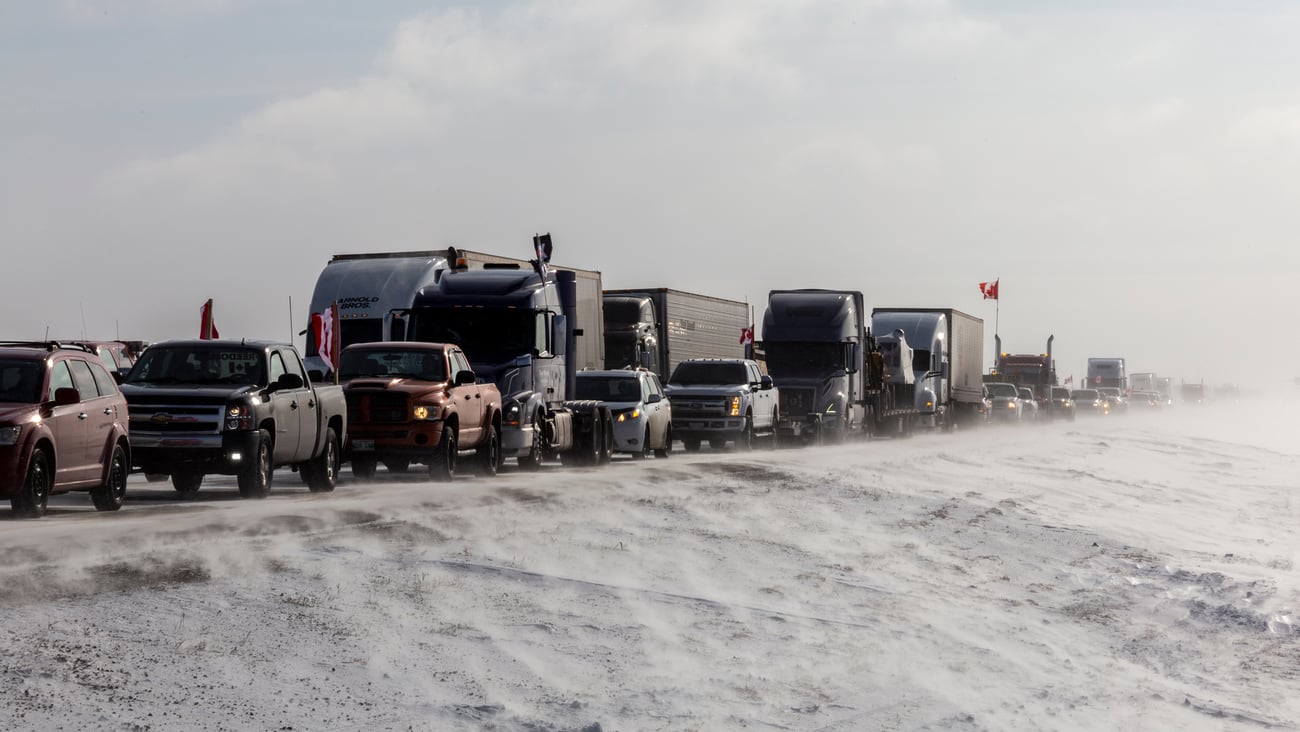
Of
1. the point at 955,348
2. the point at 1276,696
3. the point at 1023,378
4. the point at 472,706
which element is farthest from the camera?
the point at 1023,378

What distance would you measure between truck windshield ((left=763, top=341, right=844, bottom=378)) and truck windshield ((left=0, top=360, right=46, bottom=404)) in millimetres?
25904

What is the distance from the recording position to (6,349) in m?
15.5

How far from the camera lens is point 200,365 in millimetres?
18562

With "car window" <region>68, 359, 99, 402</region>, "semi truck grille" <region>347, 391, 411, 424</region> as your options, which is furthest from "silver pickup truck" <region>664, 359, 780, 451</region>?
"car window" <region>68, 359, 99, 402</region>

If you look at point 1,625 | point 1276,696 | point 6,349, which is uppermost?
point 6,349

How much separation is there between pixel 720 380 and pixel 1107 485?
980cm

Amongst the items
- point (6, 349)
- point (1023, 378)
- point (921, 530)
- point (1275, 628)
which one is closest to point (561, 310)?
point (921, 530)

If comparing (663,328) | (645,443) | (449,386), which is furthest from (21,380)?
(663,328)

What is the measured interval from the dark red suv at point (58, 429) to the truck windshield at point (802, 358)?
24.8m

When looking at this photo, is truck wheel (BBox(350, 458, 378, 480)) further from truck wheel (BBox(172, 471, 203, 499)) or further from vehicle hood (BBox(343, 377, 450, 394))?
truck wheel (BBox(172, 471, 203, 499))

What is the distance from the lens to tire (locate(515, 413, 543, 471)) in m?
25.0

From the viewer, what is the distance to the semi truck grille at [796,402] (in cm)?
3909

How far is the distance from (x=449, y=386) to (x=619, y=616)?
34.8 ft

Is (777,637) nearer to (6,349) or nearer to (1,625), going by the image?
(1,625)
